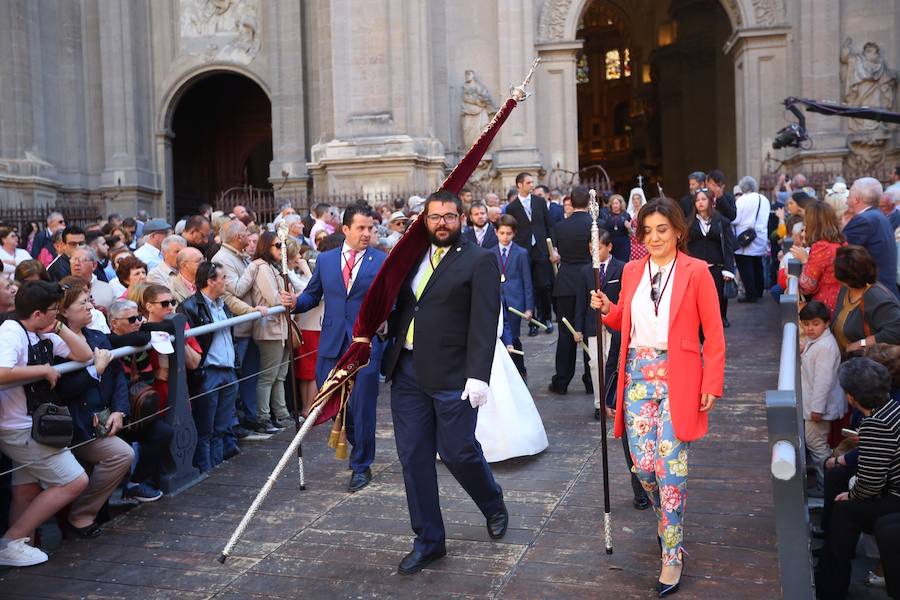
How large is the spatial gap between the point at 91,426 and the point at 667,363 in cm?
374

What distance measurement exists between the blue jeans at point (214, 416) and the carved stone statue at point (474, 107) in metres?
16.4

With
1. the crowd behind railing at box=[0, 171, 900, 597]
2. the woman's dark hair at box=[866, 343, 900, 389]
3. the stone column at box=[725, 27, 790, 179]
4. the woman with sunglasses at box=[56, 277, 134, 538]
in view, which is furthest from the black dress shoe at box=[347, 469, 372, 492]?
the stone column at box=[725, 27, 790, 179]

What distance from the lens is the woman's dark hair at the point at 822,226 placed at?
26.7 ft

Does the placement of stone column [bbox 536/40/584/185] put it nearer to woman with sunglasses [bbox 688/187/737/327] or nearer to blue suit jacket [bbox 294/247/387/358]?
woman with sunglasses [bbox 688/187/737/327]

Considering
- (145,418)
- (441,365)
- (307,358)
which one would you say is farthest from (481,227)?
(441,365)

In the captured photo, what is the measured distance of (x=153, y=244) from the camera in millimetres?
11180

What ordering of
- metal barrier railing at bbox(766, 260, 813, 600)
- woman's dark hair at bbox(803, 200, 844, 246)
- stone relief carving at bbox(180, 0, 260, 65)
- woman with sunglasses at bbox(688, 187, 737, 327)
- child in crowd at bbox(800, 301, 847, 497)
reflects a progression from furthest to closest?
stone relief carving at bbox(180, 0, 260, 65) < woman with sunglasses at bbox(688, 187, 737, 327) < woman's dark hair at bbox(803, 200, 844, 246) < child in crowd at bbox(800, 301, 847, 497) < metal barrier railing at bbox(766, 260, 813, 600)

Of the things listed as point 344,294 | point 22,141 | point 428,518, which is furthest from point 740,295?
point 22,141

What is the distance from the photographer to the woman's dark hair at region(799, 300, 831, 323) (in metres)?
7.19

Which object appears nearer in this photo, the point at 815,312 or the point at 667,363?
the point at 667,363

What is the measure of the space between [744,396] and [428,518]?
5.10 metres

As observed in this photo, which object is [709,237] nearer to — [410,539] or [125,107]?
[410,539]

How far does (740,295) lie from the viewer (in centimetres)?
1712

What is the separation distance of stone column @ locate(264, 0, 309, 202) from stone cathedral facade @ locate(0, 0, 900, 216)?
1.5 inches
